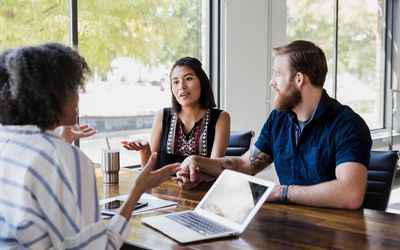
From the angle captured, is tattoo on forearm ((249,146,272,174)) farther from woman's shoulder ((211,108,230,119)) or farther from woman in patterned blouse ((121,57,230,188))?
woman's shoulder ((211,108,230,119))

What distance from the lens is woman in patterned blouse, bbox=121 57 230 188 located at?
9.20 feet

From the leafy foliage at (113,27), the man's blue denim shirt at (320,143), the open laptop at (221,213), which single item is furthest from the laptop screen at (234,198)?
the leafy foliage at (113,27)

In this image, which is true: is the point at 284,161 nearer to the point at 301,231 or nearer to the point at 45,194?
the point at 301,231

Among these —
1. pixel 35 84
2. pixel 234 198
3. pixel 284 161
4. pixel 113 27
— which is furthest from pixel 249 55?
pixel 35 84

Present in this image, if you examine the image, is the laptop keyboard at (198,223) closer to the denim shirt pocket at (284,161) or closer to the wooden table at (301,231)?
the wooden table at (301,231)

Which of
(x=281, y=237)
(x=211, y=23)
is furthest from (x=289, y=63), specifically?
(x=211, y=23)

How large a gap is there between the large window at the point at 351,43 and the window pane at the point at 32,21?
2.55 metres

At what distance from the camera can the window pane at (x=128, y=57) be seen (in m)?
3.56

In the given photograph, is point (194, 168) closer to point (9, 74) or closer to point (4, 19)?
point (9, 74)

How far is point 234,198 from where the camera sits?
1661mm

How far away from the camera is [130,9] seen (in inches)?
149

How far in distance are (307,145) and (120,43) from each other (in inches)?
79.5

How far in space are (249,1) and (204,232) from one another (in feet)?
10.5

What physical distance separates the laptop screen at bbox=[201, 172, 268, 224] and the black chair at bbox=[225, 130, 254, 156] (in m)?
1.16
